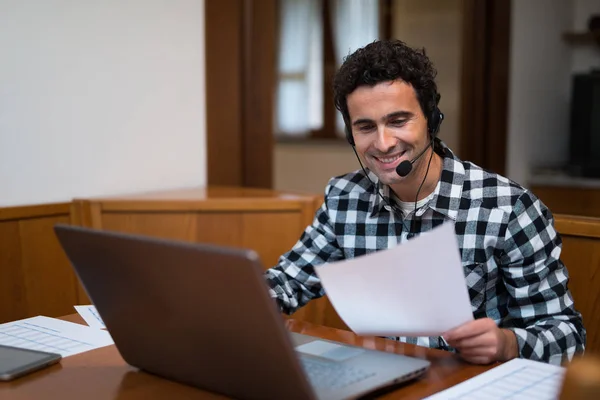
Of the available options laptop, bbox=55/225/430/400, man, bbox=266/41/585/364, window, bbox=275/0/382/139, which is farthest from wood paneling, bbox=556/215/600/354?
window, bbox=275/0/382/139

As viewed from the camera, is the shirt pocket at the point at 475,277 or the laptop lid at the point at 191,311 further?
the shirt pocket at the point at 475,277

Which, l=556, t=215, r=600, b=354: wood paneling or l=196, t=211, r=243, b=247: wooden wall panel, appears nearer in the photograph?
l=556, t=215, r=600, b=354: wood paneling

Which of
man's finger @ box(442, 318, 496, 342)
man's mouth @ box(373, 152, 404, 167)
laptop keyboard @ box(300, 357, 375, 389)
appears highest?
man's mouth @ box(373, 152, 404, 167)

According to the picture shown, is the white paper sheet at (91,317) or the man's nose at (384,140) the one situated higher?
the man's nose at (384,140)

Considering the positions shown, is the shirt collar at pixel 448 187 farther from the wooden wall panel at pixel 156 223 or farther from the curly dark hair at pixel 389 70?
the wooden wall panel at pixel 156 223

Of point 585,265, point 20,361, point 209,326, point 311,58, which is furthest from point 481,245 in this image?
point 311,58

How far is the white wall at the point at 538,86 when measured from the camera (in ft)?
12.2

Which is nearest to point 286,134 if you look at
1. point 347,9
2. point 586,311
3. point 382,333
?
point 347,9

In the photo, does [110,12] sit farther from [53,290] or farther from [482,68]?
[482,68]

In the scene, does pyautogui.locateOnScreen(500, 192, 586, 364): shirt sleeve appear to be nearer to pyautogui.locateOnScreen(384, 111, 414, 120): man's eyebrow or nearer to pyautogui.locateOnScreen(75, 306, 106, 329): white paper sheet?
pyautogui.locateOnScreen(384, 111, 414, 120): man's eyebrow

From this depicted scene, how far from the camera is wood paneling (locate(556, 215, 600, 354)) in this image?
5.25ft

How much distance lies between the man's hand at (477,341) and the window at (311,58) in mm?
4058

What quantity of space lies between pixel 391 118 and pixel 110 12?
1223mm

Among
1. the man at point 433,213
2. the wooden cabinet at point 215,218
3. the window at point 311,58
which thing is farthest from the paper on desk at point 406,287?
the window at point 311,58
